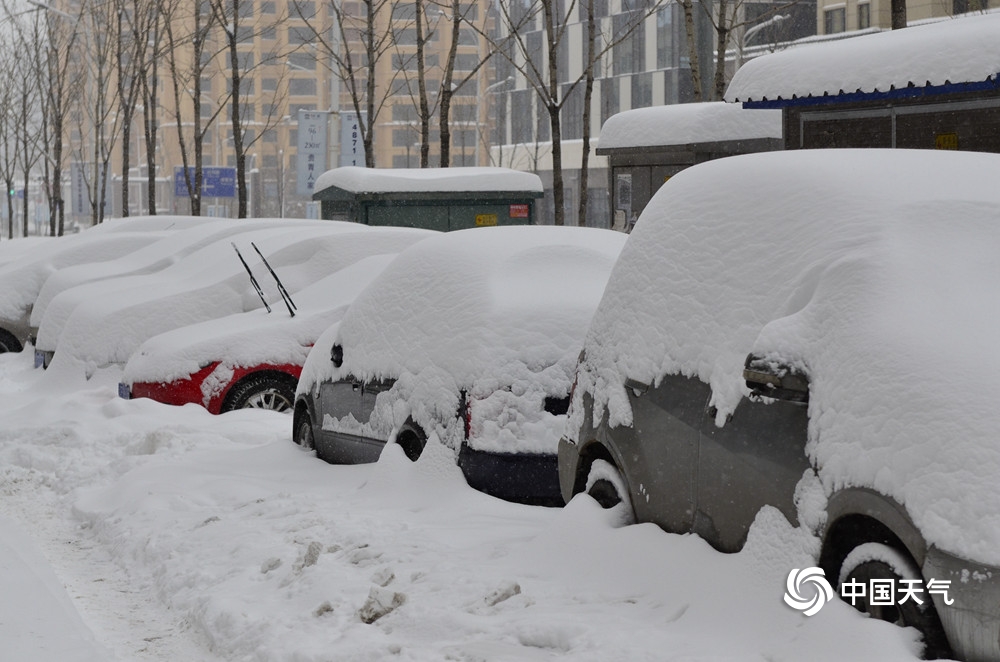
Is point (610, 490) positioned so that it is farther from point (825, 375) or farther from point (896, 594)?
point (896, 594)

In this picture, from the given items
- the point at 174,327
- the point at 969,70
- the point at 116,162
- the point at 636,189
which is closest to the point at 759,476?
the point at 969,70

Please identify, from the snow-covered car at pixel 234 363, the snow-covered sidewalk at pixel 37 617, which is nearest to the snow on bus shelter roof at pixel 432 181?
the snow-covered car at pixel 234 363

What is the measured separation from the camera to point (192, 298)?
44.9ft

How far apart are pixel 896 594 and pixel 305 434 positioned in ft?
19.7

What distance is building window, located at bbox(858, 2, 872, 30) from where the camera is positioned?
187 ft

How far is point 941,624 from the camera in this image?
3.94m

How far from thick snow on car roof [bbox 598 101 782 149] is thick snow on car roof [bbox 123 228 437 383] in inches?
243

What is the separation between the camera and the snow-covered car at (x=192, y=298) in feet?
43.4

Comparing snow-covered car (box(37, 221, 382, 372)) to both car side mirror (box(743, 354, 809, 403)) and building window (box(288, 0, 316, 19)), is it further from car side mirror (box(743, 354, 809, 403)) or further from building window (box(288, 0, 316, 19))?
building window (box(288, 0, 316, 19))

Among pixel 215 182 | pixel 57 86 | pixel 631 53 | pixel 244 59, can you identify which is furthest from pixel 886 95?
pixel 631 53

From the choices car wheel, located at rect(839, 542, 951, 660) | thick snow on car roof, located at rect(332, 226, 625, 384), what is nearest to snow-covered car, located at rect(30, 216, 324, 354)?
thick snow on car roof, located at rect(332, 226, 625, 384)

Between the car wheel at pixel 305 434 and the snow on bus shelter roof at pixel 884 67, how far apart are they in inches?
244

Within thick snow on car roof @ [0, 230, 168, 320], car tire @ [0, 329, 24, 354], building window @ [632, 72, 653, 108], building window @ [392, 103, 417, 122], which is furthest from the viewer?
building window @ [392, 103, 417, 122]

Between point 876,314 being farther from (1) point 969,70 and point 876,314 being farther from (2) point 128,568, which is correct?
(1) point 969,70
